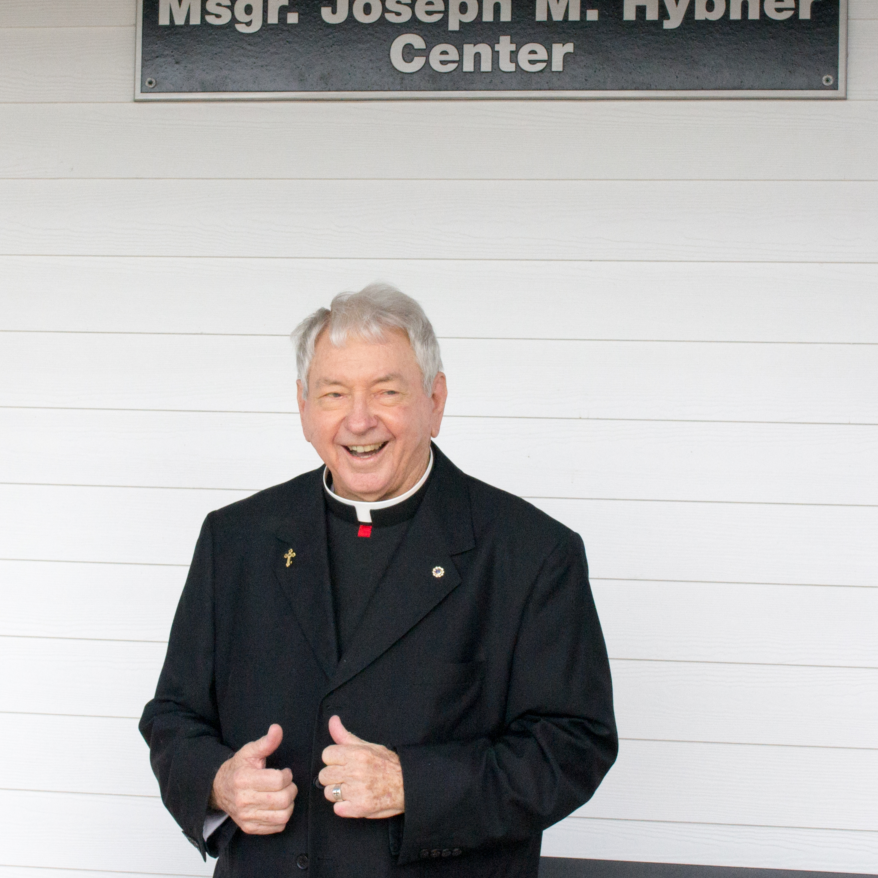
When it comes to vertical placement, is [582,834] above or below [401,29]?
below

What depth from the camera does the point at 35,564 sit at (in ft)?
8.20

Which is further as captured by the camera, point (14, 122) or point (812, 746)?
point (14, 122)

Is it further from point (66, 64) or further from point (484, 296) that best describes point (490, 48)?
point (66, 64)

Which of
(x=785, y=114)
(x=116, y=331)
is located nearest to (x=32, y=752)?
(x=116, y=331)

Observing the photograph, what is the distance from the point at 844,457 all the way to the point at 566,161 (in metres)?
0.99

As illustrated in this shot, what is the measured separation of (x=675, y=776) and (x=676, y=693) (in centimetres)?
20

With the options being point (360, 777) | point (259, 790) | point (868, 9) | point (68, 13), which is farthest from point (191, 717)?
point (868, 9)

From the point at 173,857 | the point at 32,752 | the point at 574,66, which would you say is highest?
the point at 574,66

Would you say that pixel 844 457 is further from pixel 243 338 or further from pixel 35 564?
pixel 35 564

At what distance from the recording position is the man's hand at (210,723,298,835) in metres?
1.47

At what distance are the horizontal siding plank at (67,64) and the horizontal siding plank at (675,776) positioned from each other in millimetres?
1612

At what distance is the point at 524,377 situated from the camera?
242 centimetres

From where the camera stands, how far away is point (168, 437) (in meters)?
2.49

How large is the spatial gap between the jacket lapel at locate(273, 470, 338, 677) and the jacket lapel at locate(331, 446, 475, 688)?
54 millimetres
